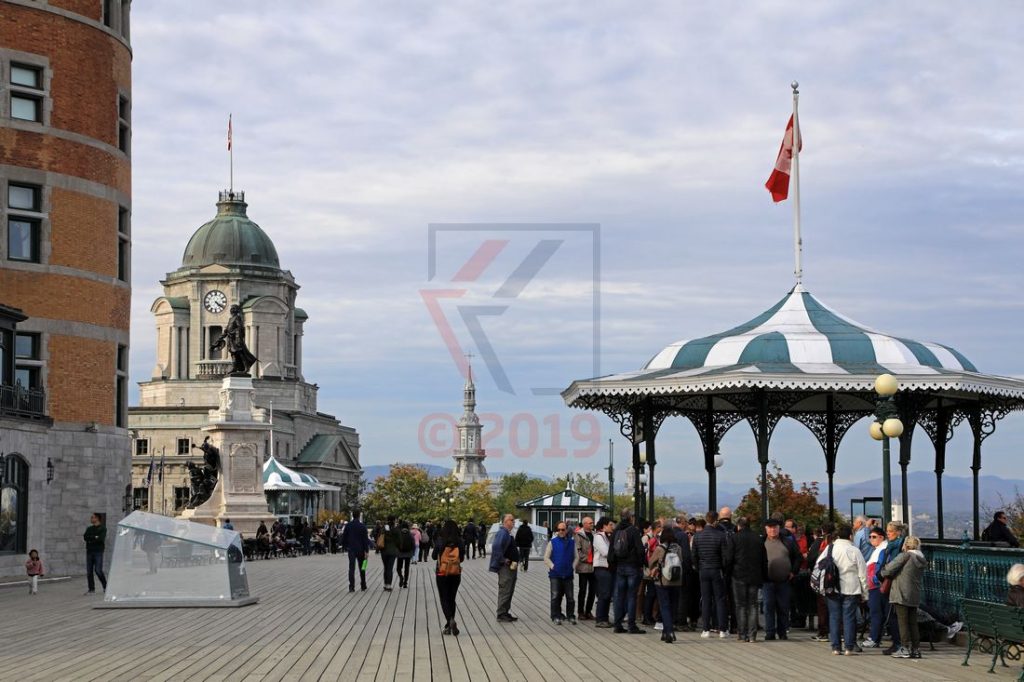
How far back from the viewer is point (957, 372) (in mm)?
27609

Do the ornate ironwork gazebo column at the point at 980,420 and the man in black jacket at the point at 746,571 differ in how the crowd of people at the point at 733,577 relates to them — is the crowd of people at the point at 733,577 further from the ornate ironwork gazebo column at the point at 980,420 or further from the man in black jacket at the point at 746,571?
the ornate ironwork gazebo column at the point at 980,420

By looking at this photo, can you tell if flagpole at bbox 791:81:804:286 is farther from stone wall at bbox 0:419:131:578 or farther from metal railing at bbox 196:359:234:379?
metal railing at bbox 196:359:234:379

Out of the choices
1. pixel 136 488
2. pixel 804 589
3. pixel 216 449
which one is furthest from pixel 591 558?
pixel 136 488

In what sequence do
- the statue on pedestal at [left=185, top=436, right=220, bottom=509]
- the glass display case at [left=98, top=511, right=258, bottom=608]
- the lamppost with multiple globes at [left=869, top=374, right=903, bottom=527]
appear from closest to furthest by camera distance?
1. the lamppost with multiple globes at [left=869, top=374, right=903, bottom=527]
2. the glass display case at [left=98, top=511, right=258, bottom=608]
3. the statue on pedestal at [left=185, top=436, right=220, bottom=509]

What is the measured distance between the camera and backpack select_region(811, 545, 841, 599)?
19.3 m

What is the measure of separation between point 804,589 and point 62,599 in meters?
15.9

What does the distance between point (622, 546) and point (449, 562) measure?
2.63 meters

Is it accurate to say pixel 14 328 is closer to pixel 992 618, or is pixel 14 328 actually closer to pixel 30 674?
pixel 30 674

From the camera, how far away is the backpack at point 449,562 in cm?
2181

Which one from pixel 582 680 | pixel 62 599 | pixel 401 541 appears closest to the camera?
pixel 582 680

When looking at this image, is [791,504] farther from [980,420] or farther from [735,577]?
[735,577]

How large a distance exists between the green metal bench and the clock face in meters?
138

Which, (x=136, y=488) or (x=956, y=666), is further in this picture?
(x=136, y=488)

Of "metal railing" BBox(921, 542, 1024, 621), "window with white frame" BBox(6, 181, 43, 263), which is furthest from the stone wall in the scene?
"metal railing" BBox(921, 542, 1024, 621)
